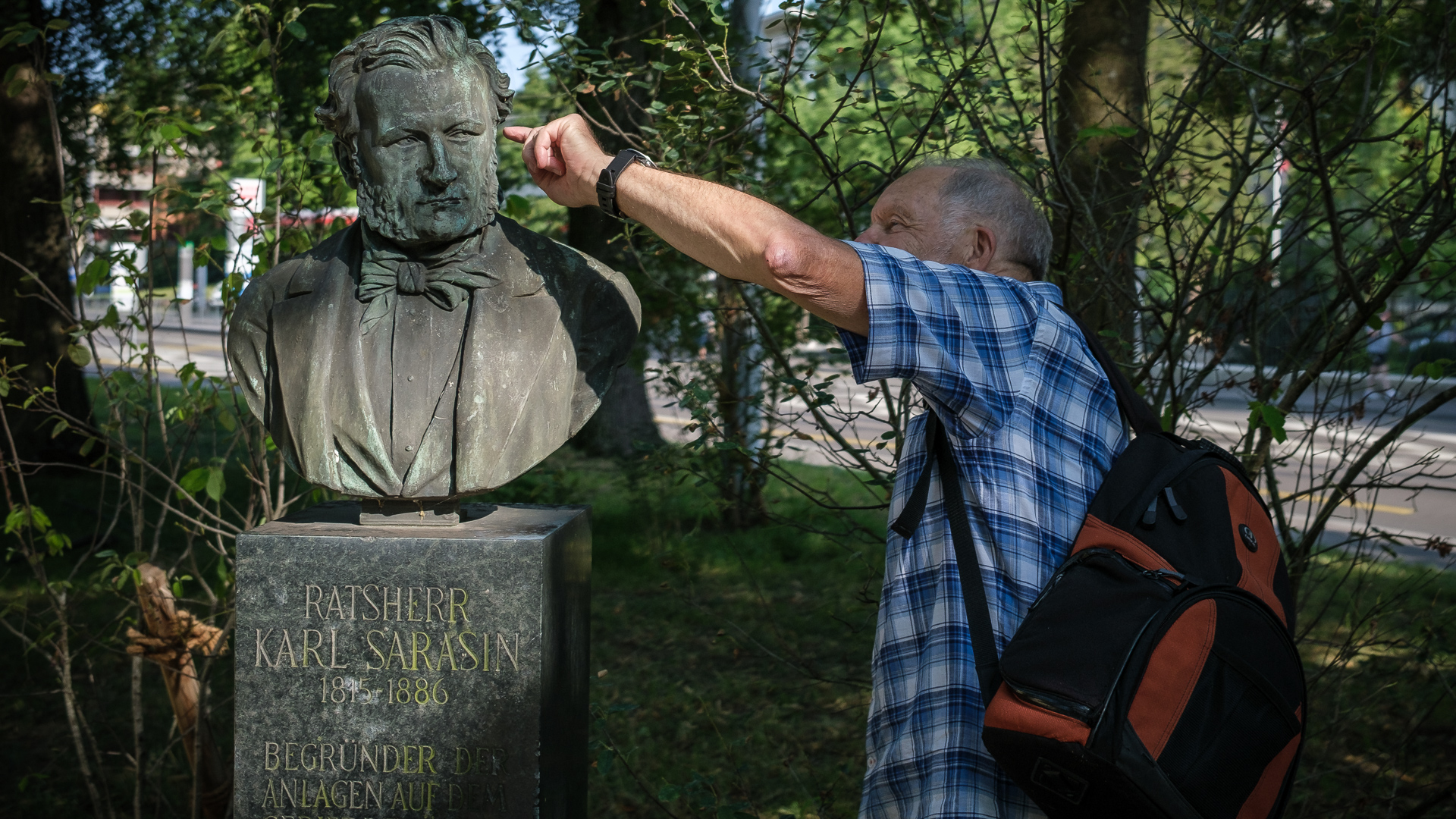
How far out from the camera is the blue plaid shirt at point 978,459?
1.72 meters

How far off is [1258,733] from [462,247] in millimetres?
1767

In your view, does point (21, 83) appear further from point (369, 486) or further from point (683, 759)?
point (683, 759)

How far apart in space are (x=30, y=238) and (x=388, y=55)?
6.21 meters

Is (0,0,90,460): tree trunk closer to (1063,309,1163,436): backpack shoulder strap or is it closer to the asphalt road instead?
the asphalt road

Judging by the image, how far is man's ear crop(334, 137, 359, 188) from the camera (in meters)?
2.39

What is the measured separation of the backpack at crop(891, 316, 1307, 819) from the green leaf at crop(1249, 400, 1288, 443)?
103 centimetres

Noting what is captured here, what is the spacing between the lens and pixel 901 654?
6.33 ft

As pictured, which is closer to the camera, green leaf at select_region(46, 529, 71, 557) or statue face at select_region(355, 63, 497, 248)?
statue face at select_region(355, 63, 497, 248)

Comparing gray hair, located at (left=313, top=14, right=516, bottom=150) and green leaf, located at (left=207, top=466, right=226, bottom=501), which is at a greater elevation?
gray hair, located at (left=313, top=14, right=516, bottom=150)

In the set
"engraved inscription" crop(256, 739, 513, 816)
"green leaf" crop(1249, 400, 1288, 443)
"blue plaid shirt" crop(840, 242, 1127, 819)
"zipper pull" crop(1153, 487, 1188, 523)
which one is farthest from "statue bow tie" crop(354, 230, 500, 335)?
"green leaf" crop(1249, 400, 1288, 443)

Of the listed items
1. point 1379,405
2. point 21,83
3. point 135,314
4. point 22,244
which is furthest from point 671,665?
point 1379,405

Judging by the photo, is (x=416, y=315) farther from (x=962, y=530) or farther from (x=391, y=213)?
(x=962, y=530)

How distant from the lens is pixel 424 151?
7.65 feet

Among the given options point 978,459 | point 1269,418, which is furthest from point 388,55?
point 1269,418
